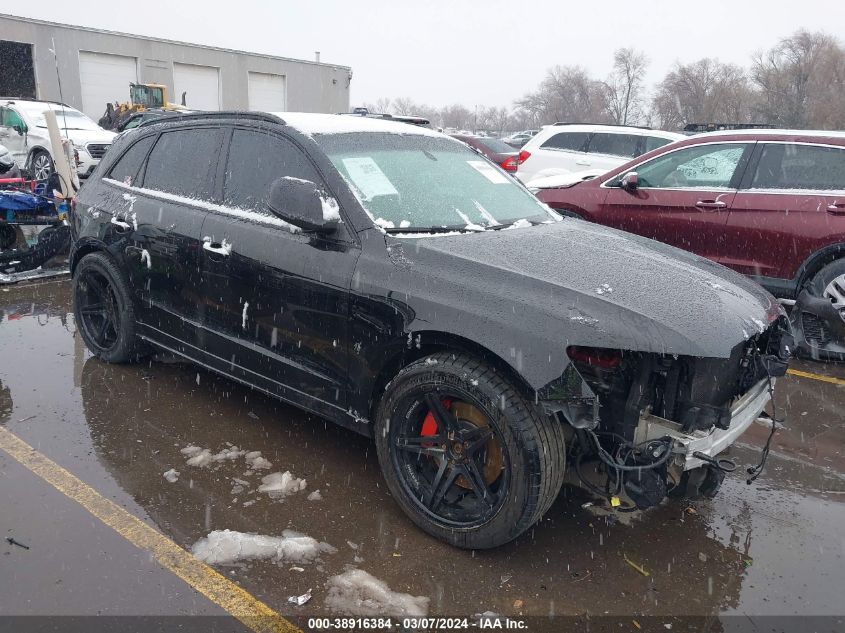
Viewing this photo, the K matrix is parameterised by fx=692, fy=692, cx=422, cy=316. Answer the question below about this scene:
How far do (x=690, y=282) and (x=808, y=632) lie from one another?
146cm

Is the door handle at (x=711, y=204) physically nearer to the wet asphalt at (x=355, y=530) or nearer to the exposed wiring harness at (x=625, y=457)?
the wet asphalt at (x=355, y=530)

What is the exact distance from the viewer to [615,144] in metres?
11.0

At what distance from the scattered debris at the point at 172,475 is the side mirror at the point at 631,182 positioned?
4772 mm

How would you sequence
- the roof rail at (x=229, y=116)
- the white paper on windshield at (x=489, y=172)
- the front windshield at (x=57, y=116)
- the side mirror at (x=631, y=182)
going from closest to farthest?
the roof rail at (x=229, y=116) → the white paper on windshield at (x=489, y=172) → the side mirror at (x=631, y=182) → the front windshield at (x=57, y=116)

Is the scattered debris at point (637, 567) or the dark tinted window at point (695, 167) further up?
the dark tinted window at point (695, 167)

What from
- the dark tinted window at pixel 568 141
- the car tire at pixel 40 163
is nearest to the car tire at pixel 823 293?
the dark tinted window at pixel 568 141

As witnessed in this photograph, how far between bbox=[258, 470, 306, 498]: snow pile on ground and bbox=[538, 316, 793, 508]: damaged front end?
1.42m

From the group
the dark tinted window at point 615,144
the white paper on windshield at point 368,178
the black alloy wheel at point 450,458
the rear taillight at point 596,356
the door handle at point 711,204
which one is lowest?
the black alloy wheel at point 450,458

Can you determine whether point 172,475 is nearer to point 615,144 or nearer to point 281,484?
point 281,484

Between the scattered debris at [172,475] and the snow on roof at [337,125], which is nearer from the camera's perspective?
the scattered debris at [172,475]

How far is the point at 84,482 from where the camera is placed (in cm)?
346

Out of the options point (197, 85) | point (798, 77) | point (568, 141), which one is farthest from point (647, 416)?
point (798, 77)

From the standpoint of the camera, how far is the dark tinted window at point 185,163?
412 centimetres

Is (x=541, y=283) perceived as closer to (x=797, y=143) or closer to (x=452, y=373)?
(x=452, y=373)
